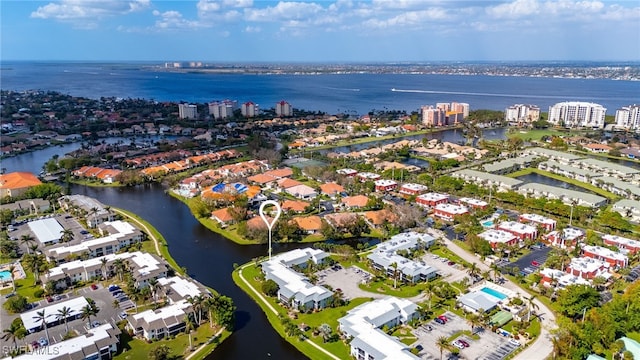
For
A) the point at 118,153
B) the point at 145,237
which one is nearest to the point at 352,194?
the point at 145,237

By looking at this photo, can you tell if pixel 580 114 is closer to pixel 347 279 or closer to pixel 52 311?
pixel 347 279

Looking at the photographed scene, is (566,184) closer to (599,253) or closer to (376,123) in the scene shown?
(599,253)

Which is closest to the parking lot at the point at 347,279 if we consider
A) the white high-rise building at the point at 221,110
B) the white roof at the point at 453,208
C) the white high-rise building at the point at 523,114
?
the white roof at the point at 453,208

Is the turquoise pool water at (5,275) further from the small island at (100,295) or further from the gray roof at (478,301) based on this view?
the gray roof at (478,301)

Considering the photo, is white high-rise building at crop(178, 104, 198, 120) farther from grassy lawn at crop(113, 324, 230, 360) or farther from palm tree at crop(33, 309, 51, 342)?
grassy lawn at crop(113, 324, 230, 360)

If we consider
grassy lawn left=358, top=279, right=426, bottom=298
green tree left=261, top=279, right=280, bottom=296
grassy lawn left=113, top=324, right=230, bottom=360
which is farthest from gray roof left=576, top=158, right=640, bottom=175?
grassy lawn left=113, top=324, right=230, bottom=360

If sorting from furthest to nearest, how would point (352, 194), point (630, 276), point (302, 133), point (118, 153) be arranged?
point (302, 133) → point (118, 153) → point (352, 194) → point (630, 276)

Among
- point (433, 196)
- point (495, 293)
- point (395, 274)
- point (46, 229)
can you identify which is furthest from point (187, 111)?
point (495, 293)
